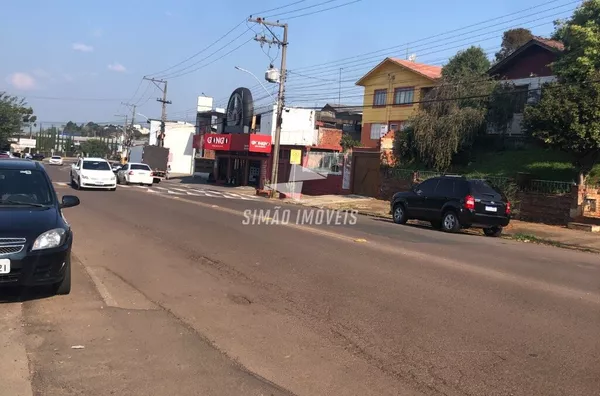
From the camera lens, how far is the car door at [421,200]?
18250mm

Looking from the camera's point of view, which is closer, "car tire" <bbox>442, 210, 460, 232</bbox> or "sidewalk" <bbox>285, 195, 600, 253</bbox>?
"sidewalk" <bbox>285, 195, 600, 253</bbox>

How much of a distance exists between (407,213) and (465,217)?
2729mm

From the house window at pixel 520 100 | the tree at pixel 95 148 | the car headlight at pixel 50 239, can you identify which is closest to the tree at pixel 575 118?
the house window at pixel 520 100

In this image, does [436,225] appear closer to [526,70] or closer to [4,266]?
[4,266]

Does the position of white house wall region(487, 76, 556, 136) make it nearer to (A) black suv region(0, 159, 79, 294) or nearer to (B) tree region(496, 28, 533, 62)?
(B) tree region(496, 28, 533, 62)

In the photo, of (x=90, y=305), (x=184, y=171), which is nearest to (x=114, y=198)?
(x=90, y=305)

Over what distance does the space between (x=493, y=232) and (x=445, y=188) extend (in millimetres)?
2072

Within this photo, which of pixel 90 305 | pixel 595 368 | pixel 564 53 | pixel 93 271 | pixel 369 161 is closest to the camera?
pixel 595 368

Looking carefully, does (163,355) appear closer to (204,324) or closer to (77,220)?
(204,324)

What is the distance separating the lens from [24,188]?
7426 mm

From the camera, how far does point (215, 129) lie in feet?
222

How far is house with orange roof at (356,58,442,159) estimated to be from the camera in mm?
39062

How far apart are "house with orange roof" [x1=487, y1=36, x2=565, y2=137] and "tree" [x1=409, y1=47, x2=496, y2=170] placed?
1.69 meters

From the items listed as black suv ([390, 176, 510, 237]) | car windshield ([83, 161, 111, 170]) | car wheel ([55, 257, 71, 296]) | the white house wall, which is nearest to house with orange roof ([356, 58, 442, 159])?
the white house wall
